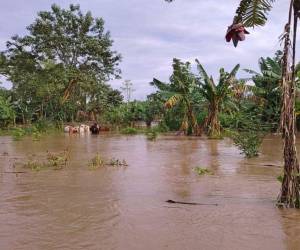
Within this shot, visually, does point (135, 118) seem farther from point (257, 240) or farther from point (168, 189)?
point (257, 240)

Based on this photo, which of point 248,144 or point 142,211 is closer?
point 142,211

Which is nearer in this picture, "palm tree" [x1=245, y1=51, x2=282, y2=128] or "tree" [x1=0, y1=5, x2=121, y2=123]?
"palm tree" [x1=245, y1=51, x2=282, y2=128]

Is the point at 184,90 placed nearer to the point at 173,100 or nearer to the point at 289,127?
the point at 173,100

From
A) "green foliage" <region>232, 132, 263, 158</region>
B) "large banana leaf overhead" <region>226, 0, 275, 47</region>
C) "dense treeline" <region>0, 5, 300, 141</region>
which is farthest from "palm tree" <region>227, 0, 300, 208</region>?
"dense treeline" <region>0, 5, 300, 141</region>

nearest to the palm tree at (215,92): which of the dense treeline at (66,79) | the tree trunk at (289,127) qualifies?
the dense treeline at (66,79)

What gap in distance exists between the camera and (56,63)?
38656 millimetres

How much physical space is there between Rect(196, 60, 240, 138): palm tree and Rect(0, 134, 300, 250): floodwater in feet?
48.5

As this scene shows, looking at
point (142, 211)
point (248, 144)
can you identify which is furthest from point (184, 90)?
point (142, 211)

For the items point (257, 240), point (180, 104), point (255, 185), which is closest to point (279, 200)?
point (257, 240)

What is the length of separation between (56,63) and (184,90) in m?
15.2

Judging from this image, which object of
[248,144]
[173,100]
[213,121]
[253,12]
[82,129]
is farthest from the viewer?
[82,129]

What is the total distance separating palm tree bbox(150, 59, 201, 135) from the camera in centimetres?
2695

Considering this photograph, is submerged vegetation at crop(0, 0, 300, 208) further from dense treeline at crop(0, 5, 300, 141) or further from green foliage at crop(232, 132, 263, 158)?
green foliage at crop(232, 132, 263, 158)

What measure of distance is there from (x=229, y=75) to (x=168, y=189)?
18382 mm
